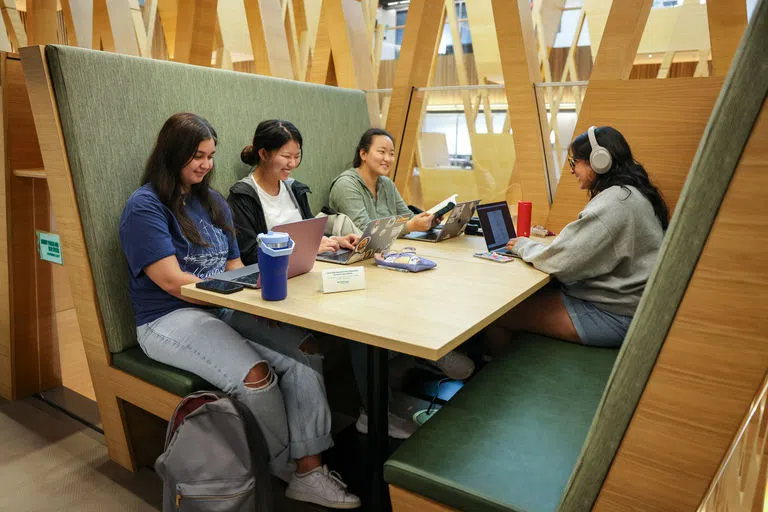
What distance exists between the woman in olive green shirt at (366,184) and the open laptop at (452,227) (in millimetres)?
75

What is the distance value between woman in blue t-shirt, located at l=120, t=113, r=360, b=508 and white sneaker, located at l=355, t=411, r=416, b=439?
414 mm

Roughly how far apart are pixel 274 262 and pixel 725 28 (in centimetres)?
239

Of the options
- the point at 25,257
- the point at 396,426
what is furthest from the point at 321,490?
the point at 25,257

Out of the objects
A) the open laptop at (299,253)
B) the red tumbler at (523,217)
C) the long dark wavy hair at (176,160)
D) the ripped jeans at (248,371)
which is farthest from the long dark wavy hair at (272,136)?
the red tumbler at (523,217)

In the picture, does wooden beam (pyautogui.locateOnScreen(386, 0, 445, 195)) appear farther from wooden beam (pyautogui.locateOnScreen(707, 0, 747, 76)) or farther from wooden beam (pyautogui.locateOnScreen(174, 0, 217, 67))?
wooden beam (pyautogui.locateOnScreen(707, 0, 747, 76))

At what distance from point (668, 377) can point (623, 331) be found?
121 centimetres

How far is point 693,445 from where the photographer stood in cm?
84

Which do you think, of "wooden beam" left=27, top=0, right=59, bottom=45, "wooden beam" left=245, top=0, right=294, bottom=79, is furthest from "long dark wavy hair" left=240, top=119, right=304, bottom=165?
"wooden beam" left=27, top=0, right=59, bottom=45

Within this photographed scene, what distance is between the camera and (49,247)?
2.23 m

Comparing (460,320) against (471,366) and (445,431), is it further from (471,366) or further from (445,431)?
(471,366)

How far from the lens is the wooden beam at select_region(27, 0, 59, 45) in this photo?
14.8 ft

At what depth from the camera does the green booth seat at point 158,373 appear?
170cm

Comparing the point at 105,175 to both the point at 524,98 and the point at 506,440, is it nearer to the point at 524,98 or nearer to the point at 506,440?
the point at 506,440

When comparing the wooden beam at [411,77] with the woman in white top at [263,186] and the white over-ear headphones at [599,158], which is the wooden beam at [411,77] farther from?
the white over-ear headphones at [599,158]
